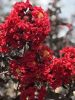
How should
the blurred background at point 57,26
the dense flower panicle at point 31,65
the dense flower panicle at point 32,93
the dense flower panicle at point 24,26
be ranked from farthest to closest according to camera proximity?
1. the blurred background at point 57,26
2. the dense flower panicle at point 32,93
3. the dense flower panicle at point 31,65
4. the dense flower panicle at point 24,26

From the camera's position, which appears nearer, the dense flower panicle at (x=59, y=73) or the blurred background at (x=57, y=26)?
the dense flower panicle at (x=59, y=73)

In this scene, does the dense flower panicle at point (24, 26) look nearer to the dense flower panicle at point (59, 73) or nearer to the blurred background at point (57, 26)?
the dense flower panicle at point (59, 73)

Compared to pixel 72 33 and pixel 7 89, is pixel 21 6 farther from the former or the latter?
pixel 72 33

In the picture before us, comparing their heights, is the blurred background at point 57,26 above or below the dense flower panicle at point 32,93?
above

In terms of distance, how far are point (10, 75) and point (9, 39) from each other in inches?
19.1

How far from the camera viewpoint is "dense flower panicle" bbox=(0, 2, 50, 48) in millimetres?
4539

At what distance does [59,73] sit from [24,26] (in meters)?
0.60

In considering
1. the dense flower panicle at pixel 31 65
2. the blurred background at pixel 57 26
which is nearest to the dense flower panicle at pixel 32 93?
the dense flower panicle at pixel 31 65

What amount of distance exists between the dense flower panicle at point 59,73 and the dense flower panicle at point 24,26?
30 centimetres

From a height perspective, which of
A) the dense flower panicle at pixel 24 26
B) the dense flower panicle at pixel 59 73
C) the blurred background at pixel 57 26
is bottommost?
the dense flower panicle at pixel 59 73

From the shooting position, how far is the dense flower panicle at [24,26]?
4539 millimetres

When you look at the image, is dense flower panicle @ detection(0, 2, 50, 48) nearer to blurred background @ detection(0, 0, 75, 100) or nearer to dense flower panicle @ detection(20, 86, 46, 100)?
dense flower panicle @ detection(20, 86, 46, 100)

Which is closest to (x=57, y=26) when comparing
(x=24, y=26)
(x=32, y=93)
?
(x=32, y=93)

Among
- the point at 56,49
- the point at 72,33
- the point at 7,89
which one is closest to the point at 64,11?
the point at 72,33
